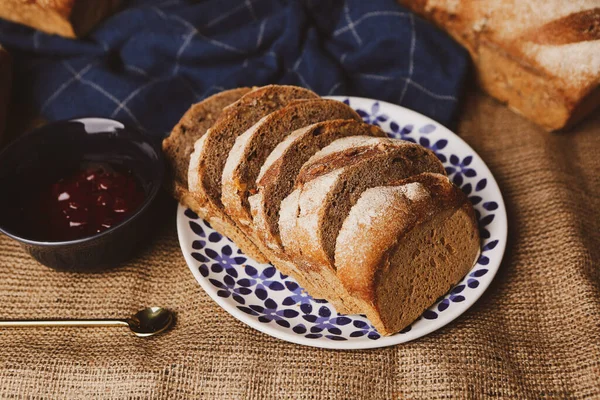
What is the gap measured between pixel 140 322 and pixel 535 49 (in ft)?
8.61

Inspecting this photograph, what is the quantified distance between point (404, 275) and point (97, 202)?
5.00ft

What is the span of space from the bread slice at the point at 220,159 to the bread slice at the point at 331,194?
0.39 metres

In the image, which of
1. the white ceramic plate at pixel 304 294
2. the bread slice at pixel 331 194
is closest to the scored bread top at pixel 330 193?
the bread slice at pixel 331 194

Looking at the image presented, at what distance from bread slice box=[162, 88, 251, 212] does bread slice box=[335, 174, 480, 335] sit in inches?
37.8

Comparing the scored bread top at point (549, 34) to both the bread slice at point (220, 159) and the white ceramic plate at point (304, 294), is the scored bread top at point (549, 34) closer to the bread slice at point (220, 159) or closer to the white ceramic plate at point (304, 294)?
the white ceramic plate at point (304, 294)

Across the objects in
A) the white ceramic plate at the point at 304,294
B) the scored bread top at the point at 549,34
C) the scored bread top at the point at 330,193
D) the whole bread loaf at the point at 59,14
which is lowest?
the white ceramic plate at the point at 304,294

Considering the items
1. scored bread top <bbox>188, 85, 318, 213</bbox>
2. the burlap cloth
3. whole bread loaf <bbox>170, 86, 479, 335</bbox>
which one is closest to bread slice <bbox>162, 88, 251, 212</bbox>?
whole bread loaf <bbox>170, 86, 479, 335</bbox>

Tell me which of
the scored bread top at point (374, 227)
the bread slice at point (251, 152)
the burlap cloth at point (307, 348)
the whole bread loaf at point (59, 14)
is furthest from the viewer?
the whole bread loaf at point (59, 14)

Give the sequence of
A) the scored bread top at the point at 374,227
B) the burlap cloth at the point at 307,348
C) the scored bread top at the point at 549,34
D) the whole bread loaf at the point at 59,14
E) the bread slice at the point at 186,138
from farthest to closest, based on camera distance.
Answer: the whole bread loaf at the point at 59,14, the scored bread top at the point at 549,34, the bread slice at the point at 186,138, the burlap cloth at the point at 307,348, the scored bread top at the point at 374,227

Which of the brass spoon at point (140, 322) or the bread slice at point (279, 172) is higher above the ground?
the bread slice at point (279, 172)

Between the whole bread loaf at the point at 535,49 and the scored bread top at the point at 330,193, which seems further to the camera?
the whole bread loaf at the point at 535,49

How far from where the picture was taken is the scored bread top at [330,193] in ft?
8.05

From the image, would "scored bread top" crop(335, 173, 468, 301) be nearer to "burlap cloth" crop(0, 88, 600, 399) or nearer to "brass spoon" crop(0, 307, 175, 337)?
"burlap cloth" crop(0, 88, 600, 399)

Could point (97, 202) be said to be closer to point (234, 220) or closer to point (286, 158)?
point (234, 220)
